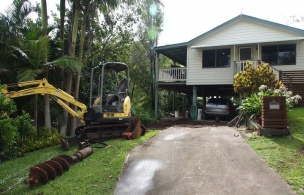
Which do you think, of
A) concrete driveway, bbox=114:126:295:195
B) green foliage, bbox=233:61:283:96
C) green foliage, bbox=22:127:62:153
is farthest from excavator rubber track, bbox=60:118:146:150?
green foliage, bbox=233:61:283:96

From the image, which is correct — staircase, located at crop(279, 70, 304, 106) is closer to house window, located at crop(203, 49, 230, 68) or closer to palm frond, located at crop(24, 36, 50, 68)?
Result: house window, located at crop(203, 49, 230, 68)

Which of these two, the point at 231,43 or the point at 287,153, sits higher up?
the point at 231,43

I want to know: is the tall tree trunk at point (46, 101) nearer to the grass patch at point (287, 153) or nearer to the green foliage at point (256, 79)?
the grass patch at point (287, 153)

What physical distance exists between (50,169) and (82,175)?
725mm

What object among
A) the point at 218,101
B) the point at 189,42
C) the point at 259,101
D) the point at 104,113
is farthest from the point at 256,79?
the point at 189,42

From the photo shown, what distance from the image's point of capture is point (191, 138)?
916cm

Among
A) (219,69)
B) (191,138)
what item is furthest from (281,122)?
(219,69)

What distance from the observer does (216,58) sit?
16.9 meters

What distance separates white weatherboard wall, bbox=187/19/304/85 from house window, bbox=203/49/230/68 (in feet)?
0.84

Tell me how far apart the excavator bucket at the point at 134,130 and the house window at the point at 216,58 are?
8522mm

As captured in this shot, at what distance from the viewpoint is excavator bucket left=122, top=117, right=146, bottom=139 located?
366 inches

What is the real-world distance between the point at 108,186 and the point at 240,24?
552 inches

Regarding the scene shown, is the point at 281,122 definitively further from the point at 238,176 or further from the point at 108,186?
the point at 108,186

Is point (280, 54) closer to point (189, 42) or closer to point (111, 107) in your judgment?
point (189, 42)
